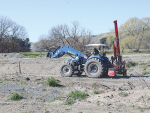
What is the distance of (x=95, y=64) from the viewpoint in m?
14.2

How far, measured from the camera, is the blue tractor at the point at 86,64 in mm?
14011

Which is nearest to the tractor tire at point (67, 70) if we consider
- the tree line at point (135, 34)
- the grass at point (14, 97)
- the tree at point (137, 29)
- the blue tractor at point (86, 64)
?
the blue tractor at point (86, 64)

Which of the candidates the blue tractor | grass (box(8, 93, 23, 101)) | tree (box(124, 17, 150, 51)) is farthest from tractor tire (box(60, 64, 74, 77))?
tree (box(124, 17, 150, 51))

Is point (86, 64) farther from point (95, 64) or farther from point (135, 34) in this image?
point (135, 34)

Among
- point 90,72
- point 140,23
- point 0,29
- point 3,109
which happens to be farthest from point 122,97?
point 0,29

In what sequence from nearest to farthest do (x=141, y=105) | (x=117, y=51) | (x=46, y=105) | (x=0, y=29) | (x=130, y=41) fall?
(x=141, y=105)
(x=46, y=105)
(x=117, y=51)
(x=130, y=41)
(x=0, y=29)

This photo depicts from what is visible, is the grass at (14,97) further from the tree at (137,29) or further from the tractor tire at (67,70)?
the tree at (137,29)

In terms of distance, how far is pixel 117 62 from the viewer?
14.2 m

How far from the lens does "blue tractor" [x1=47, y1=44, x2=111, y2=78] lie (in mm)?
14011

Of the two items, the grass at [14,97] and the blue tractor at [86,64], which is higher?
the blue tractor at [86,64]

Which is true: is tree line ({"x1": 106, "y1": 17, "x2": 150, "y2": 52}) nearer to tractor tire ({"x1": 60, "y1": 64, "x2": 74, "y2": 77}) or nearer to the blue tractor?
the blue tractor

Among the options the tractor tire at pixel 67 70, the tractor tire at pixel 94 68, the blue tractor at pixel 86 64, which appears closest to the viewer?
the tractor tire at pixel 94 68

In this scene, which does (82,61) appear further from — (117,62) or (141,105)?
(141,105)

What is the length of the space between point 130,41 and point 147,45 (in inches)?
233
